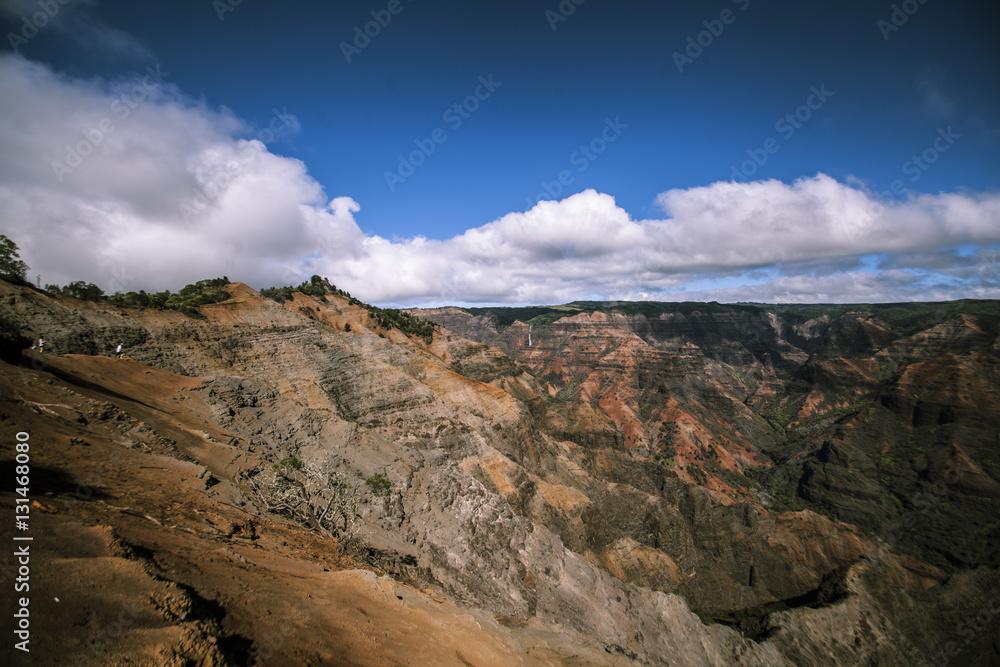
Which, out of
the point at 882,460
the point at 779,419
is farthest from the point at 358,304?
the point at 779,419

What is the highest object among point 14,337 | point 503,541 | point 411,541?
point 14,337

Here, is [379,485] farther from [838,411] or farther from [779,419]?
[779,419]

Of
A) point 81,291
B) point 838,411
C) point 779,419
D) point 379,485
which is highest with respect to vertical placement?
point 81,291

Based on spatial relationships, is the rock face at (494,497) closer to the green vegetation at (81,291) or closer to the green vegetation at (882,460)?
the green vegetation at (81,291)

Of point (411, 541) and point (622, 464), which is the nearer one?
point (411, 541)

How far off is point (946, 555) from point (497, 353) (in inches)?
2539

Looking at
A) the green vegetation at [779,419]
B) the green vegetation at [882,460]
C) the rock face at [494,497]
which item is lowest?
the green vegetation at [779,419]

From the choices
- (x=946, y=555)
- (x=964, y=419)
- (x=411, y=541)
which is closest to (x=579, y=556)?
(x=411, y=541)

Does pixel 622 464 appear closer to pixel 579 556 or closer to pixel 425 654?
pixel 579 556

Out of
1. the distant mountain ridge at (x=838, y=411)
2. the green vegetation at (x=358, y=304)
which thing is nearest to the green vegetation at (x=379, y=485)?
the green vegetation at (x=358, y=304)

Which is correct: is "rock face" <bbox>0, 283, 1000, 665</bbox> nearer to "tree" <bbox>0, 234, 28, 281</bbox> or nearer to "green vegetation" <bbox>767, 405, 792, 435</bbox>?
"tree" <bbox>0, 234, 28, 281</bbox>

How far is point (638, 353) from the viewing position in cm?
10869

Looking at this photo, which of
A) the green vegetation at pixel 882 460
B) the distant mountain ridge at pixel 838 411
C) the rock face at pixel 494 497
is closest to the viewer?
the rock face at pixel 494 497

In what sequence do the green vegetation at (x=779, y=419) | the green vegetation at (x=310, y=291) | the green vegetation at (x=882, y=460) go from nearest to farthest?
the green vegetation at (x=310, y=291) < the green vegetation at (x=882, y=460) < the green vegetation at (x=779, y=419)
